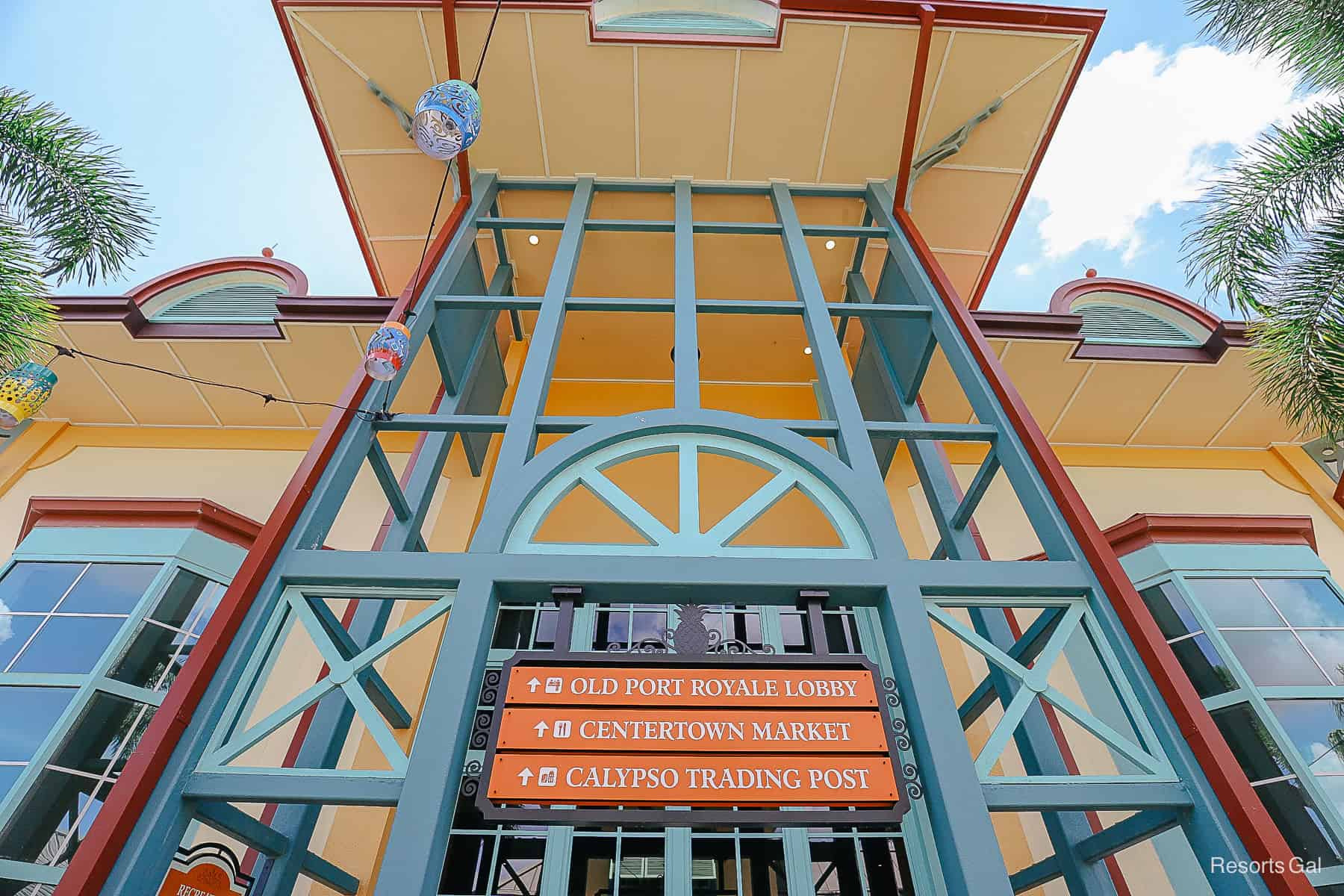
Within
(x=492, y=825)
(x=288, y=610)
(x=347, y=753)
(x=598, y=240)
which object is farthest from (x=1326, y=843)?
(x=598, y=240)

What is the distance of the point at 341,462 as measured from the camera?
16.8 ft

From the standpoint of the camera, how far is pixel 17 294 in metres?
4.76

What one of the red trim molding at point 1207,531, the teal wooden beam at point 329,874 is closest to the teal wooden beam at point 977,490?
the red trim molding at point 1207,531

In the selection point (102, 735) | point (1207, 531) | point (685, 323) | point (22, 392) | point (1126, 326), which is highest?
point (1126, 326)

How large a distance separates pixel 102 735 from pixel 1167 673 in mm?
7529

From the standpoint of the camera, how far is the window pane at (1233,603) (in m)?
6.48

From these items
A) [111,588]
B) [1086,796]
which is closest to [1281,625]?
[1086,796]

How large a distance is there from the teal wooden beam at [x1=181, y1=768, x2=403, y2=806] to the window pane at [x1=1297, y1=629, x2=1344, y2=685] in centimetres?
775

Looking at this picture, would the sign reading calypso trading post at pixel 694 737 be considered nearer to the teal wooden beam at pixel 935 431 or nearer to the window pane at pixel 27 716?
the teal wooden beam at pixel 935 431

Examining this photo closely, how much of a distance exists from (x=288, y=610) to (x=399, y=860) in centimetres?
186

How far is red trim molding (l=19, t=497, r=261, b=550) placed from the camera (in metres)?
6.68

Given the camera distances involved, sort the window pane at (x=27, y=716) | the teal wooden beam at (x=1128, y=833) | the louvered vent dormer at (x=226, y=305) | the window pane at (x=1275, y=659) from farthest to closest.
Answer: the louvered vent dormer at (x=226, y=305), the window pane at (x=1275, y=659), the window pane at (x=27, y=716), the teal wooden beam at (x=1128, y=833)

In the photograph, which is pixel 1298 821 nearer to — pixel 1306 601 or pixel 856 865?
pixel 1306 601

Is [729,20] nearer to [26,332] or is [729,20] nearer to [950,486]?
[950,486]
